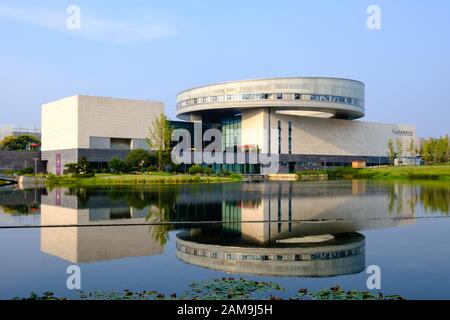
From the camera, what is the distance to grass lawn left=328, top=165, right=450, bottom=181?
6058cm

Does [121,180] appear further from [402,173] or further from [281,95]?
[402,173]

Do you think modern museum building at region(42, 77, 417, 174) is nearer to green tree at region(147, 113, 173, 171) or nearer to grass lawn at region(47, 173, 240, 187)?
green tree at region(147, 113, 173, 171)

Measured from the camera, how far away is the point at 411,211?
67.2 ft

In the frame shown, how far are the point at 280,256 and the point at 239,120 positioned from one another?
77023 millimetres

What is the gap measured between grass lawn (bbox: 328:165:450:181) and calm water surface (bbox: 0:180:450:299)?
4445 cm

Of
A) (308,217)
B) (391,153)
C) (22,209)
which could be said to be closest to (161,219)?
(308,217)

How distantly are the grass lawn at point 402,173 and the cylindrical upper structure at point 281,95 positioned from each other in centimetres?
1252

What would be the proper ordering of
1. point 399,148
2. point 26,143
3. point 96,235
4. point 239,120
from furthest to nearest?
point 26,143 → point 399,148 → point 239,120 → point 96,235

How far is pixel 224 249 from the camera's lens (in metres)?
11.6

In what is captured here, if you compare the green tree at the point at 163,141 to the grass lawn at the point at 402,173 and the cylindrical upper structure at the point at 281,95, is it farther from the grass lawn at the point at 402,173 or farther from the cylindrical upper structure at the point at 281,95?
the grass lawn at the point at 402,173

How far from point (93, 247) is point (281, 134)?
72.7 metres

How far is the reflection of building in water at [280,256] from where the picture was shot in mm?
9680

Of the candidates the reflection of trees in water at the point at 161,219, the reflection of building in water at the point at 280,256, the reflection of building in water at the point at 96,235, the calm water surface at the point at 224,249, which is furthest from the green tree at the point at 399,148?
the reflection of building in water at the point at 280,256

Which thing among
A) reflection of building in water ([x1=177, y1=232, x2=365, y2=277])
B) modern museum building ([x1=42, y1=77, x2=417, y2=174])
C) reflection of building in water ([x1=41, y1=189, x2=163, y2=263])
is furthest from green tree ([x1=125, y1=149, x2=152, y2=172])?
reflection of building in water ([x1=177, y1=232, x2=365, y2=277])
